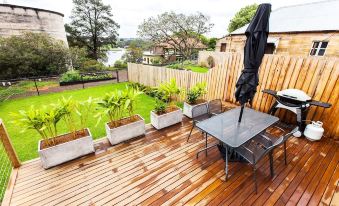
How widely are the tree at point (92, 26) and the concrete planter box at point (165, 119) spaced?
Answer: 2110 centimetres

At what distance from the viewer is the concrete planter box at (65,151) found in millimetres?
2693

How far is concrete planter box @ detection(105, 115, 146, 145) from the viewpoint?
3299 millimetres

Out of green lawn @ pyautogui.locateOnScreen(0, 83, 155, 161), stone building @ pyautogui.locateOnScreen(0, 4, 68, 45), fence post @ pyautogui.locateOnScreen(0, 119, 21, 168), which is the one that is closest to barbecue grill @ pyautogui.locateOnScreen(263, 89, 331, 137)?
green lawn @ pyautogui.locateOnScreen(0, 83, 155, 161)

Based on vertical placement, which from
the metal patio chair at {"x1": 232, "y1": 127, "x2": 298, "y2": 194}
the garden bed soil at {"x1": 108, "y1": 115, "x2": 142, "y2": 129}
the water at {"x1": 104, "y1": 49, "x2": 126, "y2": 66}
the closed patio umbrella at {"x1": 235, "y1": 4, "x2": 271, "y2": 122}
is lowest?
the water at {"x1": 104, "y1": 49, "x2": 126, "y2": 66}

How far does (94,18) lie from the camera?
1988 centimetres

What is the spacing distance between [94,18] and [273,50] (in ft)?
68.5

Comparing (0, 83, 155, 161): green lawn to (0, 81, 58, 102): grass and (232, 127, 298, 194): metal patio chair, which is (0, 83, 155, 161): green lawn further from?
(232, 127, 298, 194): metal patio chair

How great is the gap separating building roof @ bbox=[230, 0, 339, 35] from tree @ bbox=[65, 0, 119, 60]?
19.3 metres

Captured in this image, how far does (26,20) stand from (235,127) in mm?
18134

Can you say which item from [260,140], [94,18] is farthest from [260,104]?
[94,18]

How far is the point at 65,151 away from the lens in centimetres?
283

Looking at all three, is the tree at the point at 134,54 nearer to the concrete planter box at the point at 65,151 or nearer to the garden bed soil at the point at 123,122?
the garden bed soil at the point at 123,122

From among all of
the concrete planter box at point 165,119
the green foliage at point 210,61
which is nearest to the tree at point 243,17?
the green foliage at point 210,61

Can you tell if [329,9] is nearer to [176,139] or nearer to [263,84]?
[263,84]
